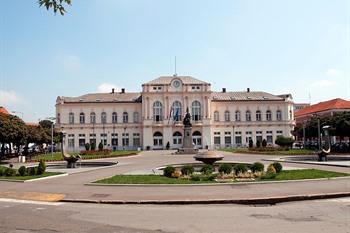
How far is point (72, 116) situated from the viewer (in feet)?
311

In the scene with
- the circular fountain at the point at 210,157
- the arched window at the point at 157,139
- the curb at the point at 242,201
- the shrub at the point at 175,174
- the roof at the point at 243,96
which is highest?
the roof at the point at 243,96

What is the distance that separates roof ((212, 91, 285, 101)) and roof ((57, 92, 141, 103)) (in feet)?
68.6

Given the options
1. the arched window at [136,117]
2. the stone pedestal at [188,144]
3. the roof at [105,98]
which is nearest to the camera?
the stone pedestal at [188,144]

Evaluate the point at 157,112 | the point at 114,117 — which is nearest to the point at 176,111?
the point at 157,112

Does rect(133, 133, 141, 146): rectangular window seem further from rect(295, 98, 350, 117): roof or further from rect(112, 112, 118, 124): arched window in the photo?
rect(295, 98, 350, 117): roof

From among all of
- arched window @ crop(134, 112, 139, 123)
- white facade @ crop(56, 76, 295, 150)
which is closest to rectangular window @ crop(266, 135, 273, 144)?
white facade @ crop(56, 76, 295, 150)

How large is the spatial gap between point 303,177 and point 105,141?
78788 millimetres

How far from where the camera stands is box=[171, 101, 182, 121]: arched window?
92.4 meters

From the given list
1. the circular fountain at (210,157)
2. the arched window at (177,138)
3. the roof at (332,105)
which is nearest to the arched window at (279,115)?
the roof at (332,105)

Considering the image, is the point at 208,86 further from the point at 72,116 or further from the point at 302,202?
the point at 302,202

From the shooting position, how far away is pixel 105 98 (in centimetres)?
9781

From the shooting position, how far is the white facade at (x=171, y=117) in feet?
302

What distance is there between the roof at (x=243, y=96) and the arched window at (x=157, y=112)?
46.5 ft

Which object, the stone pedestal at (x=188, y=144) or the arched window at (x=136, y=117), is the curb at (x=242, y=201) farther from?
the arched window at (x=136, y=117)
